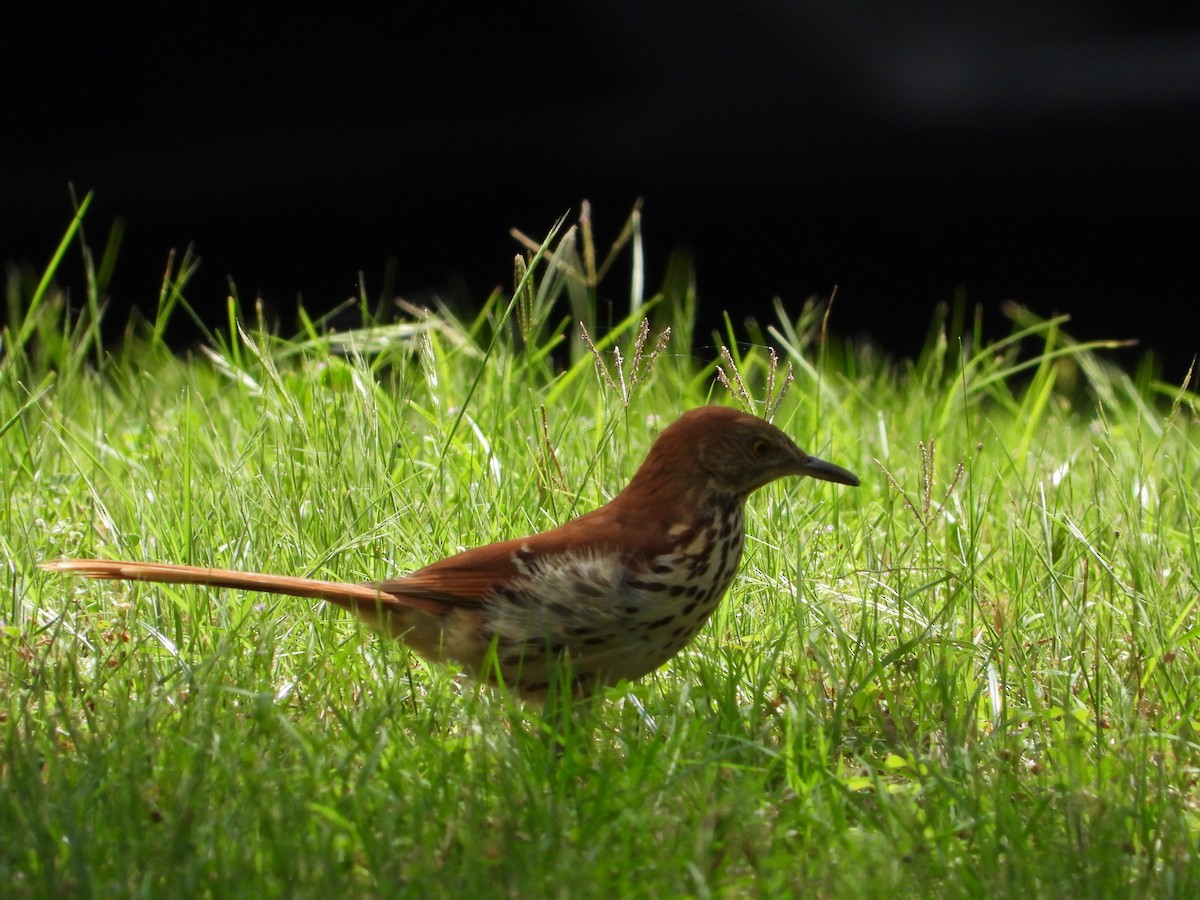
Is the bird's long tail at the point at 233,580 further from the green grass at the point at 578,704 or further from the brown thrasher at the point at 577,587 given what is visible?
the green grass at the point at 578,704

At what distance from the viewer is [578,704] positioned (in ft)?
9.28

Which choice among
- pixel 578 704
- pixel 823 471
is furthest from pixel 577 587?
pixel 823 471

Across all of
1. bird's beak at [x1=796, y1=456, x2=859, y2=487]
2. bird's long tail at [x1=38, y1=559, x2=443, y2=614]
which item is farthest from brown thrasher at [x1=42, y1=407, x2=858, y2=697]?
bird's beak at [x1=796, y1=456, x2=859, y2=487]

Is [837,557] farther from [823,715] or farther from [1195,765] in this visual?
[1195,765]

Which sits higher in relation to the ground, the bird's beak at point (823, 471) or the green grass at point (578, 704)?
the bird's beak at point (823, 471)

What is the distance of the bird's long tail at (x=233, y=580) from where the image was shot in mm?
2898

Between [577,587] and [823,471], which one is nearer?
[577,587]

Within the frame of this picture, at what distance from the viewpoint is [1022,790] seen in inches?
105

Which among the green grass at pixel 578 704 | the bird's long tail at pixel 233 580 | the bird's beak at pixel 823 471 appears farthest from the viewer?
the bird's beak at pixel 823 471

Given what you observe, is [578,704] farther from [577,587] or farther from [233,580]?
[233,580]

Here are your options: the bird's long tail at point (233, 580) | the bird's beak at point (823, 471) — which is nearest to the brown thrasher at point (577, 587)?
the bird's long tail at point (233, 580)

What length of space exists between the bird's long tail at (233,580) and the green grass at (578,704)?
12 centimetres

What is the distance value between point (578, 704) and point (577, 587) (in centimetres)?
21

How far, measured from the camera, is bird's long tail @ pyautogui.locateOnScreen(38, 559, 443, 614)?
290 cm
